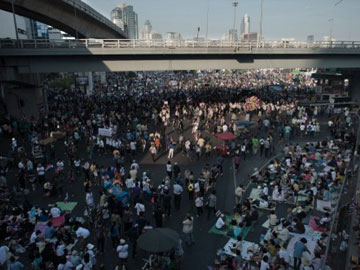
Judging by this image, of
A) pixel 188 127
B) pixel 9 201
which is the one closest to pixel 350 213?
pixel 9 201

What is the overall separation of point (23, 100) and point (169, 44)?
15.0m

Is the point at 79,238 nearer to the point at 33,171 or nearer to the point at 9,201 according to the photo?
the point at 9,201

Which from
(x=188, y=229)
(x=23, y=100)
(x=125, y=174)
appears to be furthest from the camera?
(x=23, y=100)

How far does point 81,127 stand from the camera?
25.4m

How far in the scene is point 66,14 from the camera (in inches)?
1447

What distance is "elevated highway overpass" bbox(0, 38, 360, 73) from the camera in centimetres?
2556

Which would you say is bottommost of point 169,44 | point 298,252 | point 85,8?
point 298,252

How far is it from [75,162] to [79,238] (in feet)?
24.5

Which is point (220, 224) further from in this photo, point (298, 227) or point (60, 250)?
point (60, 250)

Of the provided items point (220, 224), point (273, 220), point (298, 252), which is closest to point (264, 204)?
point (273, 220)

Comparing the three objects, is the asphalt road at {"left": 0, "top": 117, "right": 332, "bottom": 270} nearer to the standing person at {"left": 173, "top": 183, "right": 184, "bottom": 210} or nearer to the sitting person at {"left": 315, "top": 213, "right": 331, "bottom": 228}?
the standing person at {"left": 173, "top": 183, "right": 184, "bottom": 210}

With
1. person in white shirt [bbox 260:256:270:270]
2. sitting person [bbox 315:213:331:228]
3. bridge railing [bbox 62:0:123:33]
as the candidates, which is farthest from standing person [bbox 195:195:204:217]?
bridge railing [bbox 62:0:123:33]

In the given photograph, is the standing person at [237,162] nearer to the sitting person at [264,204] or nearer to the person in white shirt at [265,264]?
the sitting person at [264,204]

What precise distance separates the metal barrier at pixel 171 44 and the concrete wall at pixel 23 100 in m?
4.88
